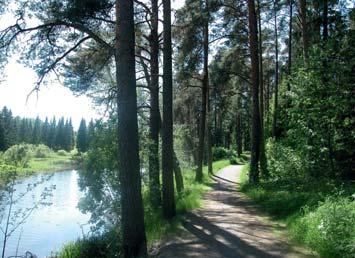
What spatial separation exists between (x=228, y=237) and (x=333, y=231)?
9.23 ft

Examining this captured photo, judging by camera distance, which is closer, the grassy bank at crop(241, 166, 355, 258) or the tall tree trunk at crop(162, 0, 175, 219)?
the grassy bank at crop(241, 166, 355, 258)

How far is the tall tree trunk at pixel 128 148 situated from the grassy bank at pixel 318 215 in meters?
2.92

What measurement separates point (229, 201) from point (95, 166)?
612cm

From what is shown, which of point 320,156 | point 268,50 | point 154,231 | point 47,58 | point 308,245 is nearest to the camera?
point 308,245

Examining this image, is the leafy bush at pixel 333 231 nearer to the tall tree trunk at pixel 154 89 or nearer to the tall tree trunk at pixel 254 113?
the tall tree trunk at pixel 154 89

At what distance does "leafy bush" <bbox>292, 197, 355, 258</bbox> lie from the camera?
6.20 meters

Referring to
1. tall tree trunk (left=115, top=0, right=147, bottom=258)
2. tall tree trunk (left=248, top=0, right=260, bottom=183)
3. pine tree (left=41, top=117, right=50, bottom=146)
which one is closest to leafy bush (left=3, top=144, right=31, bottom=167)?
tall tree trunk (left=115, top=0, right=147, bottom=258)

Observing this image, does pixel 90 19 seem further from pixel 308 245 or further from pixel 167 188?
pixel 308 245

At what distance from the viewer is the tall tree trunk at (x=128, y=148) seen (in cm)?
763

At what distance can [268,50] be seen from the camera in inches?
1465

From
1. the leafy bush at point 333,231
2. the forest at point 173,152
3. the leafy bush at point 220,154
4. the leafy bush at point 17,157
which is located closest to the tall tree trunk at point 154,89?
the forest at point 173,152

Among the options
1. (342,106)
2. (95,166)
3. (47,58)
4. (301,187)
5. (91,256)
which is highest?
(47,58)

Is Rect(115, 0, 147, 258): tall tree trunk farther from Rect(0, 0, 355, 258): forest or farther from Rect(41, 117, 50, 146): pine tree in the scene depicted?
Rect(41, 117, 50, 146): pine tree

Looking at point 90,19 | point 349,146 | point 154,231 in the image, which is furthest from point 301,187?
point 90,19
